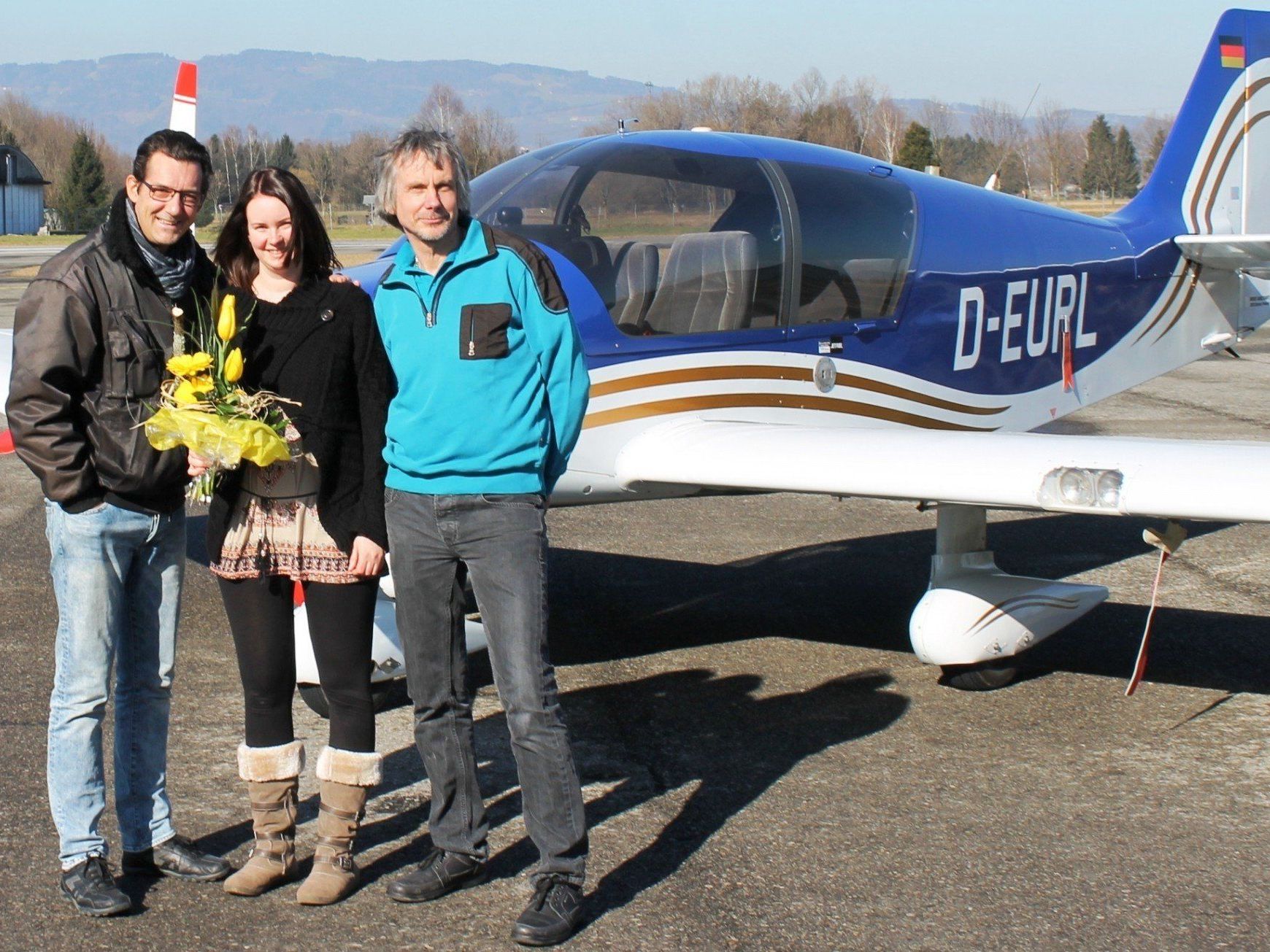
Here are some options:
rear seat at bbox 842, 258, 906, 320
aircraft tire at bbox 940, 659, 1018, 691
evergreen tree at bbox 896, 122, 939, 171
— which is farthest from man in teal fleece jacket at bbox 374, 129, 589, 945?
evergreen tree at bbox 896, 122, 939, 171

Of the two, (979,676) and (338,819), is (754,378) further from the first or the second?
(338,819)

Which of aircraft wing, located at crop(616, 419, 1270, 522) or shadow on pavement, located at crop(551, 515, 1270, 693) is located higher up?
aircraft wing, located at crop(616, 419, 1270, 522)

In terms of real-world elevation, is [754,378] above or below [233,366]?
below

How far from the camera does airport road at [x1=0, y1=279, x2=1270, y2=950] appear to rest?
3082 millimetres

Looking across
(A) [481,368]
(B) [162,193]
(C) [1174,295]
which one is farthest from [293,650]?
(C) [1174,295]

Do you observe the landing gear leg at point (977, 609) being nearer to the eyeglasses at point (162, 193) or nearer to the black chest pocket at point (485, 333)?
the black chest pocket at point (485, 333)

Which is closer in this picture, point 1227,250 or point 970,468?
point 970,468

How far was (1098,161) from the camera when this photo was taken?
7519 centimetres

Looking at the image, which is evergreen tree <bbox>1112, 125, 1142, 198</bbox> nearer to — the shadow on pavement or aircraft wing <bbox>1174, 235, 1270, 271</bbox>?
aircraft wing <bbox>1174, 235, 1270, 271</bbox>

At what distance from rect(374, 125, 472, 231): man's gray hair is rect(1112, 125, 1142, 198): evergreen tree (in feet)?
242

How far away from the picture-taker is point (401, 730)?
4391 millimetres

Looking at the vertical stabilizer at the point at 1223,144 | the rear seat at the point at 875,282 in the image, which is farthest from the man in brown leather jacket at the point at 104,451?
the vertical stabilizer at the point at 1223,144

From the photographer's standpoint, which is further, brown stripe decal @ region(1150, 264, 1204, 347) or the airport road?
brown stripe decal @ region(1150, 264, 1204, 347)

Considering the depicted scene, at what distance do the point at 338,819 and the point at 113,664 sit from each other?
610 millimetres
